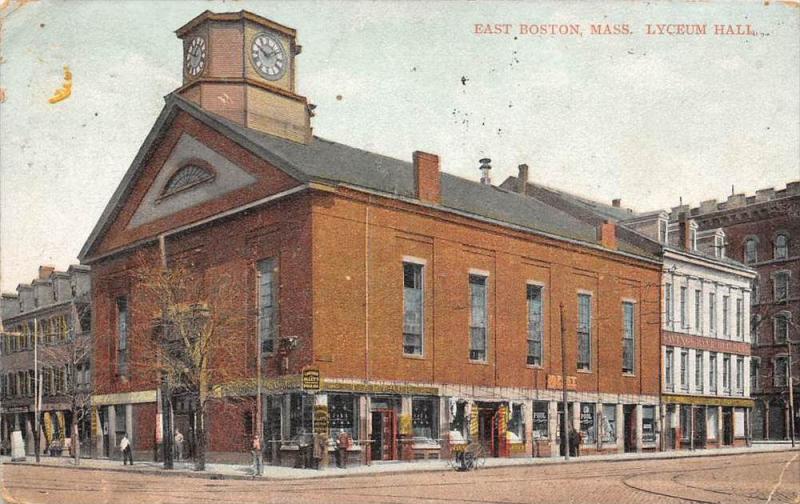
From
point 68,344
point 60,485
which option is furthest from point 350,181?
point 68,344

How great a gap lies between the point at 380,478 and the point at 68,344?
2151 cm

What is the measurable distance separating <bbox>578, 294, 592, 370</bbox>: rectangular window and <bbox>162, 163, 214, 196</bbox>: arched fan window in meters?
16.4

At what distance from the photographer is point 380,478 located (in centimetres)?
2495

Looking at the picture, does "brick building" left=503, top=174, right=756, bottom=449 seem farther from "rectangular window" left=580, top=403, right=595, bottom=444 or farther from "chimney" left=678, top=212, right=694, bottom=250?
"rectangular window" left=580, top=403, right=595, bottom=444

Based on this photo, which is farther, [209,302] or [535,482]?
[209,302]

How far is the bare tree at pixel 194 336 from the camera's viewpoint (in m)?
29.2

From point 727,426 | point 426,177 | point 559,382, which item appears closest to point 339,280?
point 426,177

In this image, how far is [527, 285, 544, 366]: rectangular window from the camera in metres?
37.6

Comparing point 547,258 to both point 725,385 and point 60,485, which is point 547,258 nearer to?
point 725,385

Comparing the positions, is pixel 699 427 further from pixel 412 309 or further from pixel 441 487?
pixel 441 487

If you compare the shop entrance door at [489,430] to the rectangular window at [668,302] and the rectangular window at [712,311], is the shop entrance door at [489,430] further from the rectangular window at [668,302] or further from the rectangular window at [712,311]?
the rectangular window at [712,311]

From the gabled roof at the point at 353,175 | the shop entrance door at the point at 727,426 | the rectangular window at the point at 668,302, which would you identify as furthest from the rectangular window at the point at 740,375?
the gabled roof at the point at 353,175

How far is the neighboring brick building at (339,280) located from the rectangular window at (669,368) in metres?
4.77

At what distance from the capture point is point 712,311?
48562 mm
